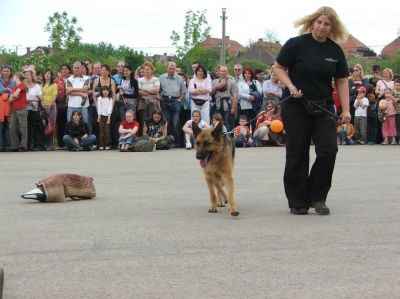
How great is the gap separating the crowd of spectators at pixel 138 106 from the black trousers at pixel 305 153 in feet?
31.6

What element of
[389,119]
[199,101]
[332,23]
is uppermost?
[332,23]

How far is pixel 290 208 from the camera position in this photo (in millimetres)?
9523

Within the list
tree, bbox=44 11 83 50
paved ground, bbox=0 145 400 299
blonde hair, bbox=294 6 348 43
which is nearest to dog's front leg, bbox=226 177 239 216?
paved ground, bbox=0 145 400 299

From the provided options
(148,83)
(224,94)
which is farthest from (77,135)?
(224,94)

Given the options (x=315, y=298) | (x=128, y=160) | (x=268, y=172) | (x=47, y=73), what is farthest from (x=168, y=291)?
(x=47, y=73)

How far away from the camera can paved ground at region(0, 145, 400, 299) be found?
225 inches

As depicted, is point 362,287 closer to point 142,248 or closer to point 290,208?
point 142,248

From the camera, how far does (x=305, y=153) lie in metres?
9.43

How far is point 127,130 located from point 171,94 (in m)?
1.60

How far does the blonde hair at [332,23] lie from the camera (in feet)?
30.2

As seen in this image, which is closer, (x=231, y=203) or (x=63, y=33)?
(x=231, y=203)

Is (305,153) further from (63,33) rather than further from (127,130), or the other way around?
(63,33)

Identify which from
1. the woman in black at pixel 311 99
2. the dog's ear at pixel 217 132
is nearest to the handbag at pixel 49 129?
the dog's ear at pixel 217 132

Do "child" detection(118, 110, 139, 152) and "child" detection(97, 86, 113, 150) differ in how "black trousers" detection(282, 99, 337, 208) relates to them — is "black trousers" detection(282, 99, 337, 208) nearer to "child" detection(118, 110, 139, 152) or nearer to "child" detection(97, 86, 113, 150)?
"child" detection(118, 110, 139, 152)
